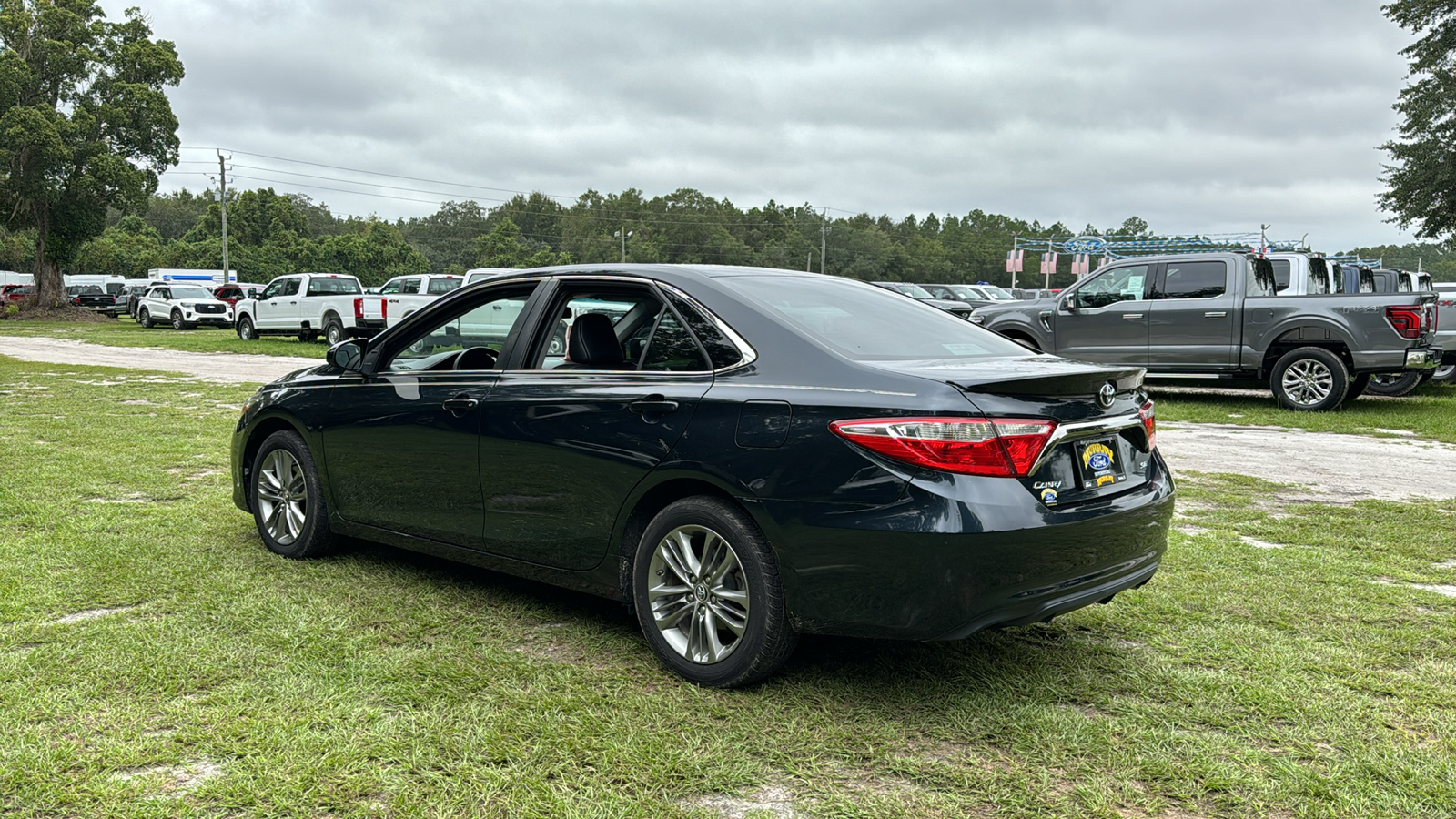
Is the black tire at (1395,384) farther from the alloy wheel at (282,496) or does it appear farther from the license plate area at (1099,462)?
the alloy wheel at (282,496)

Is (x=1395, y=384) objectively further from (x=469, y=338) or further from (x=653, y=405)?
(x=653, y=405)

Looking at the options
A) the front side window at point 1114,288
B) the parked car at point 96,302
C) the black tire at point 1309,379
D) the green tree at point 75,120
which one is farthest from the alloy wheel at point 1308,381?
the parked car at point 96,302

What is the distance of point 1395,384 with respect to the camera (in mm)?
15414

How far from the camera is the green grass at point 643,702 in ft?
10.1

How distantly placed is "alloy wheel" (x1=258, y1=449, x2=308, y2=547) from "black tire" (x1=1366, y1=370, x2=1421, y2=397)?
14.9 metres

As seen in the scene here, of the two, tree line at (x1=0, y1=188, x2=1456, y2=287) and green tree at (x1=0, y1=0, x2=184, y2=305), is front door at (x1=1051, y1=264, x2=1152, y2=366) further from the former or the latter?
tree line at (x1=0, y1=188, x2=1456, y2=287)

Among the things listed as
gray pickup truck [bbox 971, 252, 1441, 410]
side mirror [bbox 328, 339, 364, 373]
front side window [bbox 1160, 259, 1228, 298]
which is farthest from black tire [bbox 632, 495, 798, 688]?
front side window [bbox 1160, 259, 1228, 298]

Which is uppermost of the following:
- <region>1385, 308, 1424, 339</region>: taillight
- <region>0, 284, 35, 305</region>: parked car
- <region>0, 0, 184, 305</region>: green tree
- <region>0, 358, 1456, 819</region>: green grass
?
<region>0, 0, 184, 305</region>: green tree

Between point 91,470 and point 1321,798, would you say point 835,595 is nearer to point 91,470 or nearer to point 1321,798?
point 1321,798

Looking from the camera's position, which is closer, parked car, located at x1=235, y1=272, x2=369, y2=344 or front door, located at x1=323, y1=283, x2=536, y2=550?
front door, located at x1=323, y1=283, x2=536, y2=550

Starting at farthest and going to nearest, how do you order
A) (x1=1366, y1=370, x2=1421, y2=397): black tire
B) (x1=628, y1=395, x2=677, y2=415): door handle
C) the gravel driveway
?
1. (x1=1366, y1=370, x2=1421, y2=397): black tire
2. the gravel driveway
3. (x1=628, y1=395, x2=677, y2=415): door handle

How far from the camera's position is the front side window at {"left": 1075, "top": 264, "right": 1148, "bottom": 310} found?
14648 millimetres

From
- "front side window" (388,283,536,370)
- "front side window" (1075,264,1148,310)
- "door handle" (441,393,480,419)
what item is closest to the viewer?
"door handle" (441,393,480,419)

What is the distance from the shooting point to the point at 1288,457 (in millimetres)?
9523
